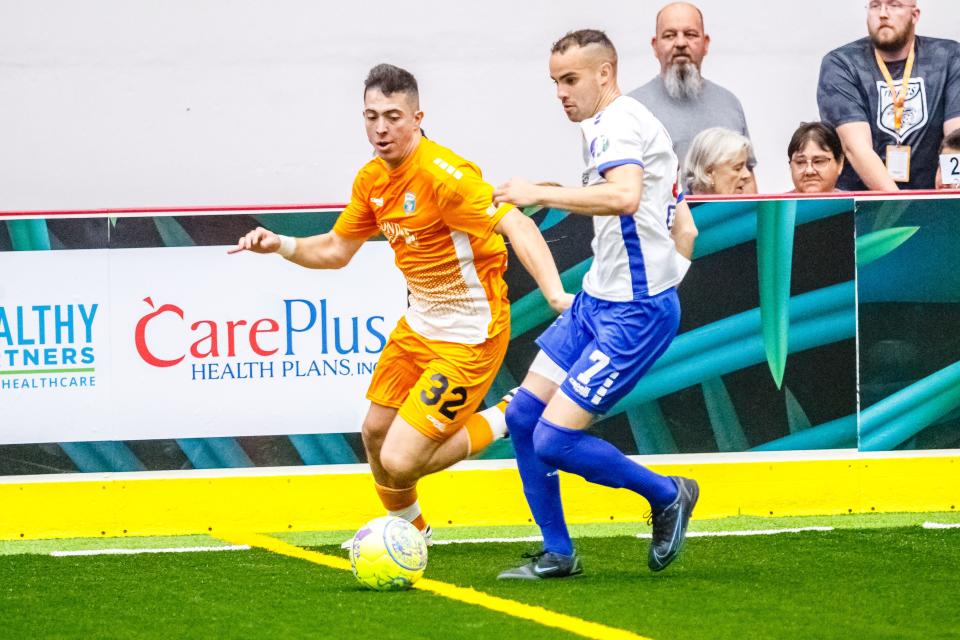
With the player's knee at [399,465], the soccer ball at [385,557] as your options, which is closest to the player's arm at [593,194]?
the soccer ball at [385,557]

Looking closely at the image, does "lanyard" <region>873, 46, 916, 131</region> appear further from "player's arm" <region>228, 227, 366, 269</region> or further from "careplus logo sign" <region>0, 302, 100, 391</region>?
"careplus logo sign" <region>0, 302, 100, 391</region>

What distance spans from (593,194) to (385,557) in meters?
1.55

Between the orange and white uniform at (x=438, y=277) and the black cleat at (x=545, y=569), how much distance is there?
0.89 meters

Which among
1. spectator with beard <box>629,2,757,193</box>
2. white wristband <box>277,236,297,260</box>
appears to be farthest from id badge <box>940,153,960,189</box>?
white wristband <box>277,236,297,260</box>

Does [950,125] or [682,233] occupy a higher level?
Answer: [950,125]

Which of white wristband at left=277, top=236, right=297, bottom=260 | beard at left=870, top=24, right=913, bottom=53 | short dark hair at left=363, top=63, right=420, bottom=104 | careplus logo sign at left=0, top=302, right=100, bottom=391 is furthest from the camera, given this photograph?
beard at left=870, top=24, right=913, bottom=53

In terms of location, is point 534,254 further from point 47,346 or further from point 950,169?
point 950,169

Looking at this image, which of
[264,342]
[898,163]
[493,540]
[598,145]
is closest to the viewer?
[598,145]

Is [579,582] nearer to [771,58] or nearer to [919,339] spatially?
[919,339]

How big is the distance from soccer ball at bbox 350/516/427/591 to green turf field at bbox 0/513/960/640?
6 centimetres

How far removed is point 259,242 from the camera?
7.02 meters

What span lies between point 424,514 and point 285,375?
0.97 m

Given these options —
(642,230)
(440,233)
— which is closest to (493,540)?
(440,233)

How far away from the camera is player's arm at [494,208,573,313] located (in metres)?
6.68
